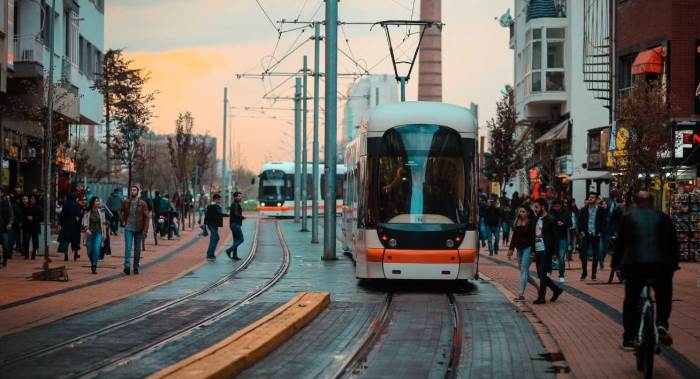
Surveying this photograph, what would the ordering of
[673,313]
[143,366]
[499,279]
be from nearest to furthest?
[143,366]
[673,313]
[499,279]

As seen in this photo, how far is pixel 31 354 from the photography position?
11852mm

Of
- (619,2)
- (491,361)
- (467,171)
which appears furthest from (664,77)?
(491,361)

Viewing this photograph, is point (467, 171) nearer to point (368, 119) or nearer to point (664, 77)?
point (368, 119)

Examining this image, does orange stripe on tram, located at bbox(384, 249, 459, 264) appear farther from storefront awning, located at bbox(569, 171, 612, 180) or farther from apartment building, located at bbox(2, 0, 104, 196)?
storefront awning, located at bbox(569, 171, 612, 180)

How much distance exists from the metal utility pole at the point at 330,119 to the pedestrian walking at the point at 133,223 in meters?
7.15

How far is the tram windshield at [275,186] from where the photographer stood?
72.4 meters

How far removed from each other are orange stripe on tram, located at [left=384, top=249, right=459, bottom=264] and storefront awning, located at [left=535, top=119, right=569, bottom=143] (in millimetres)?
32882

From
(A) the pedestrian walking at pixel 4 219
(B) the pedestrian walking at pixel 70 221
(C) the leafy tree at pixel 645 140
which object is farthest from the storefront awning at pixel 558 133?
(A) the pedestrian walking at pixel 4 219

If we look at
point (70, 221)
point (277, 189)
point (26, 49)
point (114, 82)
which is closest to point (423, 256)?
point (70, 221)

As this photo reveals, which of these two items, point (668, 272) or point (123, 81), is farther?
point (123, 81)

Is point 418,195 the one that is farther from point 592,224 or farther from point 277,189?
point 277,189

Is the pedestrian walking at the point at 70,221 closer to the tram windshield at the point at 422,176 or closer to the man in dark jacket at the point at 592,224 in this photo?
the tram windshield at the point at 422,176

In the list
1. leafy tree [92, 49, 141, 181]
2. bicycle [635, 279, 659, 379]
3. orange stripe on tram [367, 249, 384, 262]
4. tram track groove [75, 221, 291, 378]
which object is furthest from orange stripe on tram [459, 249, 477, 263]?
leafy tree [92, 49, 141, 181]

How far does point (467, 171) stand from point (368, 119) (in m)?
2.10
